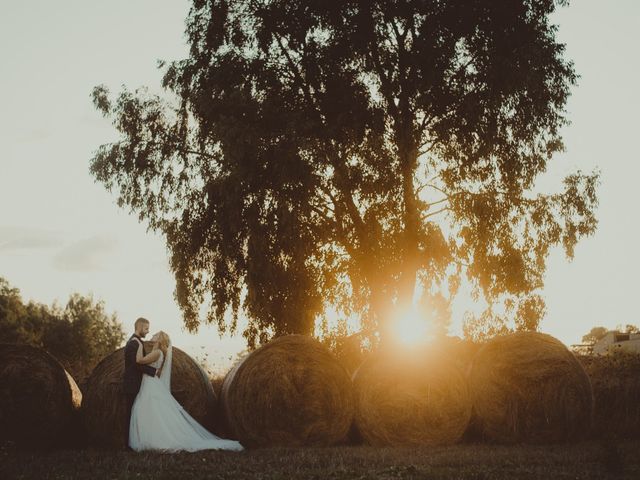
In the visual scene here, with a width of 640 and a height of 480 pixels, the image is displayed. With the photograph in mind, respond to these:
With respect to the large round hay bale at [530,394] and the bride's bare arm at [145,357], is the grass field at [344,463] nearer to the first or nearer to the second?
the large round hay bale at [530,394]

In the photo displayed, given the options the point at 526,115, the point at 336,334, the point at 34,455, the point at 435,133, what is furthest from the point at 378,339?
the point at 34,455

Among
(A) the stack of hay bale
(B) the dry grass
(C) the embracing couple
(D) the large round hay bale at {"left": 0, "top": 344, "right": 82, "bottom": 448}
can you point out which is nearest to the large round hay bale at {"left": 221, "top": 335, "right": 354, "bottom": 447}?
(A) the stack of hay bale

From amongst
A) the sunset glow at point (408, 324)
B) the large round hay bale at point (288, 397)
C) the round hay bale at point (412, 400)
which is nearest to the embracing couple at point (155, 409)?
the large round hay bale at point (288, 397)

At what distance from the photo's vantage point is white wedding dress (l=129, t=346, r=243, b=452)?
9359 millimetres

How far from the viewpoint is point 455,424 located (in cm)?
1028

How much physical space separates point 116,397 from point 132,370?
609 mm

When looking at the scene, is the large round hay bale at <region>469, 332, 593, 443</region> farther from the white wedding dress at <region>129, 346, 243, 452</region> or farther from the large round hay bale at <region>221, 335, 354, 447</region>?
the white wedding dress at <region>129, 346, 243, 452</region>

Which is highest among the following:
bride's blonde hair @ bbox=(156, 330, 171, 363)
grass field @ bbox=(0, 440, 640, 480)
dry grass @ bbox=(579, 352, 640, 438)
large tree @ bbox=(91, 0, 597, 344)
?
large tree @ bbox=(91, 0, 597, 344)

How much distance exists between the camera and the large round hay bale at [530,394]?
33.4 feet

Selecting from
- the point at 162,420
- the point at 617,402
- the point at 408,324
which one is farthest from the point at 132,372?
the point at 408,324

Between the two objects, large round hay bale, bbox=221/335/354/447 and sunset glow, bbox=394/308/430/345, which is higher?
sunset glow, bbox=394/308/430/345

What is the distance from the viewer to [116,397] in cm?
1001

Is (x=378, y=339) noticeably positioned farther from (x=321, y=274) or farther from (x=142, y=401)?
(x=142, y=401)

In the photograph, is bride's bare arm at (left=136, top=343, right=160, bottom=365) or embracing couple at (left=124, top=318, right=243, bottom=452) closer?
embracing couple at (left=124, top=318, right=243, bottom=452)
